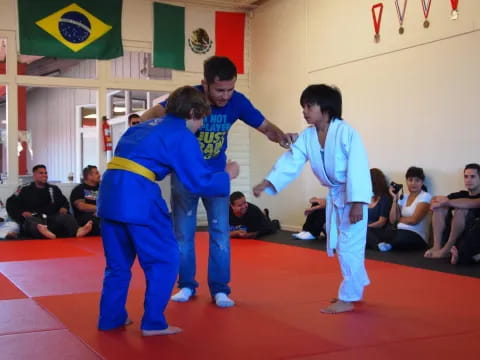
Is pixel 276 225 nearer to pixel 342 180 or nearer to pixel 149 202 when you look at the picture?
pixel 342 180

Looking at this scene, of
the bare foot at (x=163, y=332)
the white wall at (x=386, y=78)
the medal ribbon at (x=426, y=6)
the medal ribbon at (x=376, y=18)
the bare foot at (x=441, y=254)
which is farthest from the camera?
the medal ribbon at (x=376, y=18)

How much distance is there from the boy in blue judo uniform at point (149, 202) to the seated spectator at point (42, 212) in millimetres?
5340

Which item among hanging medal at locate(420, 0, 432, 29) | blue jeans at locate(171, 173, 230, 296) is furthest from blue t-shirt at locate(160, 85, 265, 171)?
hanging medal at locate(420, 0, 432, 29)

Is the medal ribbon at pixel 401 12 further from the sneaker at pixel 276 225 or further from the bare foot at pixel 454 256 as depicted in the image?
the sneaker at pixel 276 225

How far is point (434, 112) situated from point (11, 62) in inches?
237

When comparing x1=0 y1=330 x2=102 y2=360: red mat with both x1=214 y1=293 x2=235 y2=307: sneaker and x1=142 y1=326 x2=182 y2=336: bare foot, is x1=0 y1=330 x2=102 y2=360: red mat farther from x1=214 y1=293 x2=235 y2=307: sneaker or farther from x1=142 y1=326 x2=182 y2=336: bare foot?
x1=214 y1=293 x2=235 y2=307: sneaker

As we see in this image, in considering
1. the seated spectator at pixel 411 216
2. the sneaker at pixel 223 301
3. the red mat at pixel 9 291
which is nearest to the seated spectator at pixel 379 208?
the seated spectator at pixel 411 216

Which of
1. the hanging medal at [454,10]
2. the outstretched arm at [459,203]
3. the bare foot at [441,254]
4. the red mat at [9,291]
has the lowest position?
the bare foot at [441,254]

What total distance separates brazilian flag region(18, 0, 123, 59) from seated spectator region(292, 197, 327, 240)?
4081 mm

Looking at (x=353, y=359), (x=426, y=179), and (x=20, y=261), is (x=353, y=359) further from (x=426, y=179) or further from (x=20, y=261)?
(x=426, y=179)

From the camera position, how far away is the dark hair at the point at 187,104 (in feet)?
9.41

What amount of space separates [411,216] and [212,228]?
3.66 meters

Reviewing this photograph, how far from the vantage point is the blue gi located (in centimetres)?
275

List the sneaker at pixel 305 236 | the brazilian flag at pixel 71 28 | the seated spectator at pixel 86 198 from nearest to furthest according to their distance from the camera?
the sneaker at pixel 305 236, the seated spectator at pixel 86 198, the brazilian flag at pixel 71 28
